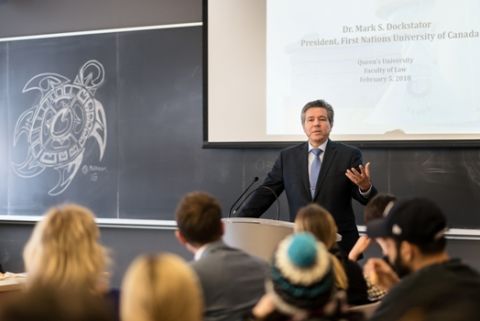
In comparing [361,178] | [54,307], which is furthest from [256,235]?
[54,307]

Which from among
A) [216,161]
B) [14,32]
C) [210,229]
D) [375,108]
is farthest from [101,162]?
[210,229]

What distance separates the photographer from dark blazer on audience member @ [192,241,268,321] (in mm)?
2078

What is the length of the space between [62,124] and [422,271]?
407 cm

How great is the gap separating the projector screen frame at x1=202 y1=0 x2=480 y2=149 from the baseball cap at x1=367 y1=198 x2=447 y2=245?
2.25 m

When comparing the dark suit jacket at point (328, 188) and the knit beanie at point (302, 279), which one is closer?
the knit beanie at point (302, 279)

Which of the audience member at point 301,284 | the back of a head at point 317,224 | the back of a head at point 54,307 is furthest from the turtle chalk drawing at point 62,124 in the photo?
the back of a head at point 54,307

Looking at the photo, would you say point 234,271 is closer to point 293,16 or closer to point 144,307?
point 144,307

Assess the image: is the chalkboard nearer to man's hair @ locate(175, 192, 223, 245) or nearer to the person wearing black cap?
man's hair @ locate(175, 192, 223, 245)

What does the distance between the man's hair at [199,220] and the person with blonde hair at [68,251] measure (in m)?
0.38

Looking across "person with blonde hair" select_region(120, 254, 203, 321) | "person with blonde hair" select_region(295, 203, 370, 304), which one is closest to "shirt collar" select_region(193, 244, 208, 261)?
"person with blonde hair" select_region(295, 203, 370, 304)

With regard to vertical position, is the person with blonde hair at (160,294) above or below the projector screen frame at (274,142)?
below

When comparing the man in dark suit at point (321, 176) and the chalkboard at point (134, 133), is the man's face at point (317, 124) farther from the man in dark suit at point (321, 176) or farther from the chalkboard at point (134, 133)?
the chalkboard at point (134, 133)

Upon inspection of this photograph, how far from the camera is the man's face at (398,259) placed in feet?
6.26

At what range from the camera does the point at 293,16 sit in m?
4.47
